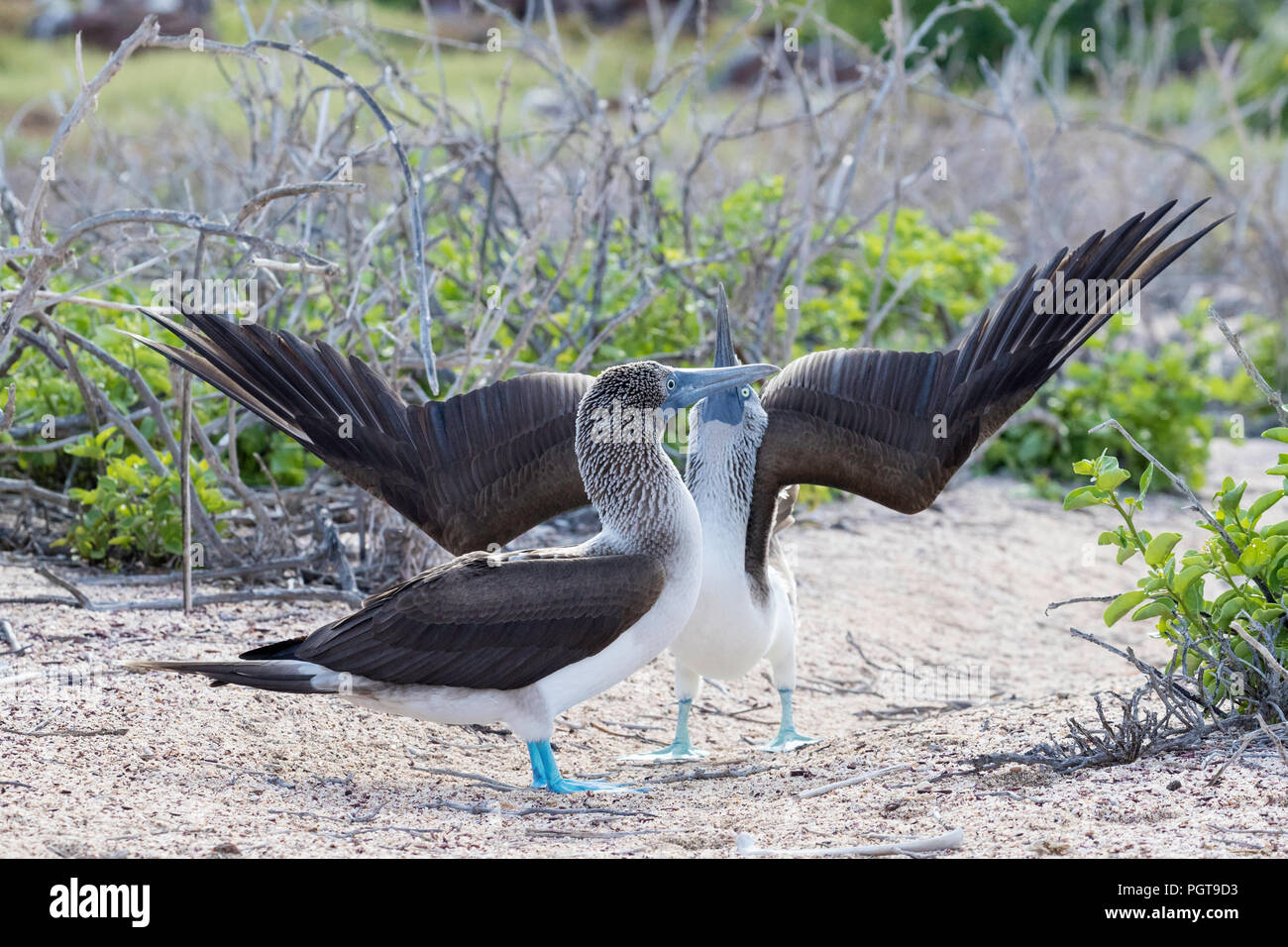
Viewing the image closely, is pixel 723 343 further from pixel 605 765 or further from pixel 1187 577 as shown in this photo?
pixel 1187 577

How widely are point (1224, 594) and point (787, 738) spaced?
1514 mm

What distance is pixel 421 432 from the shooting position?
15.7ft

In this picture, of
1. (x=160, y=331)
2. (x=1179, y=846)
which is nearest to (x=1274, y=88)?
(x=160, y=331)

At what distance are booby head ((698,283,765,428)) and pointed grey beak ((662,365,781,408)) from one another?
44 cm

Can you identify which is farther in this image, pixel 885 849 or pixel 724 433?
pixel 724 433

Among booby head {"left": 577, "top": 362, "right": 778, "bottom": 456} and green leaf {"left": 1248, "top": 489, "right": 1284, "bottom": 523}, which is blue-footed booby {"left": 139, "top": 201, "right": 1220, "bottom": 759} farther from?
green leaf {"left": 1248, "top": 489, "right": 1284, "bottom": 523}

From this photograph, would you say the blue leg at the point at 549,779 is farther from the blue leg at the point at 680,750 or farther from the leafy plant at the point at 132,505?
the leafy plant at the point at 132,505

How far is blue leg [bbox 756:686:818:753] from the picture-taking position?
4.78 metres

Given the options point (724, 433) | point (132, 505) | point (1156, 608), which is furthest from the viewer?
point (132, 505)

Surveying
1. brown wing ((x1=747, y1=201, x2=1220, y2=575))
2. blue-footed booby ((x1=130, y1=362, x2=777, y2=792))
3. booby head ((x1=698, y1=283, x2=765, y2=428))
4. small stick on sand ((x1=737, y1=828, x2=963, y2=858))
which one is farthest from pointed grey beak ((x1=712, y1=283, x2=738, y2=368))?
small stick on sand ((x1=737, y1=828, x2=963, y2=858))

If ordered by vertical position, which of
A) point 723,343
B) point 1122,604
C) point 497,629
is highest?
point 723,343

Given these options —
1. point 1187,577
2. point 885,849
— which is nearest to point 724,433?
point 1187,577

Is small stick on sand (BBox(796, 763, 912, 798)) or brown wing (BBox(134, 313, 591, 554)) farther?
brown wing (BBox(134, 313, 591, 554))

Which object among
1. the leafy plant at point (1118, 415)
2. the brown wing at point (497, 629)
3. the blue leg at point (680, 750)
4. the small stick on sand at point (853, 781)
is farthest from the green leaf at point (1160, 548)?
the leafy plant at point (1118, 415)
